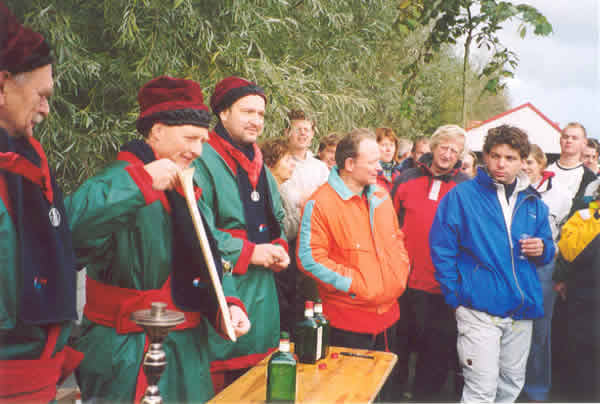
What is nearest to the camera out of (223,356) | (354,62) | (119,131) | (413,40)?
(223,356)

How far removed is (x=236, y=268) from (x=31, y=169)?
1.23 meters

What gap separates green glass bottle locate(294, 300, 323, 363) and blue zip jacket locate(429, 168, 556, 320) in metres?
1.11

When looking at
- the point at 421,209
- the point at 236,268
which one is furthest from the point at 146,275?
the point at 421,209

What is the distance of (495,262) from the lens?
121 inches

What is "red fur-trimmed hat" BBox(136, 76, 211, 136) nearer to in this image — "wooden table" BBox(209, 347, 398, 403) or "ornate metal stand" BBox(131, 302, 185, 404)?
"ornate metal stand" BBox(131, 302, 185, 404)

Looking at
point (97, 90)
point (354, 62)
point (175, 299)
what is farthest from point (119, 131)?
point (354, 62)

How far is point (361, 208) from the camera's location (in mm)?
3184

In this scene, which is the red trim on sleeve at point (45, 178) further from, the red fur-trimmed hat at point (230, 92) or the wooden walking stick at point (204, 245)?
the red fur-trimmed hat at point (230, 92)

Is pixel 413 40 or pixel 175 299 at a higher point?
pixel 413 40

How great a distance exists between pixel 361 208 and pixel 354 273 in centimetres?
41

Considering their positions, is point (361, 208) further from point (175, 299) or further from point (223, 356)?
point (175, 299)

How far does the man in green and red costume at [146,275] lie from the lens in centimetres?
175

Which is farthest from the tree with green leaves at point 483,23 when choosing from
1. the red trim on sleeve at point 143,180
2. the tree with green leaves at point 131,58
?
the red trim on sleeve at point 143,180

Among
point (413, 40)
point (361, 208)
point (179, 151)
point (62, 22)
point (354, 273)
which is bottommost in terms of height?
point (354, 273)
